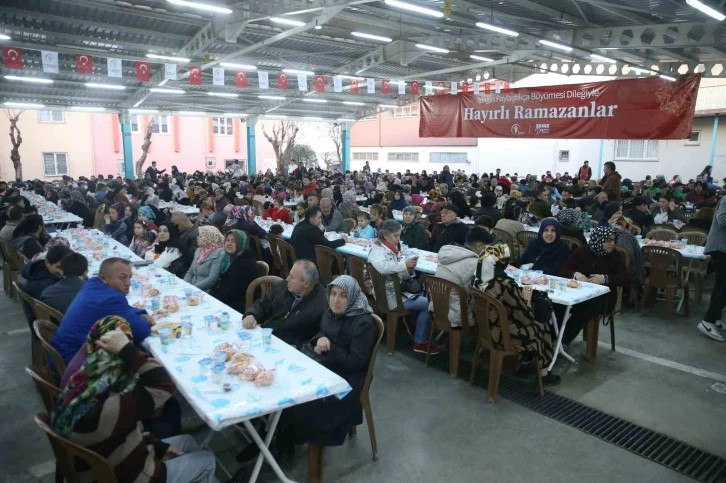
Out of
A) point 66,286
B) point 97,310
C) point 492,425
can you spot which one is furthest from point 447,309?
point 66,286

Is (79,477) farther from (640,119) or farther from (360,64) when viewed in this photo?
(360,64)

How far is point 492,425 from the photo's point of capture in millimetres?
3703

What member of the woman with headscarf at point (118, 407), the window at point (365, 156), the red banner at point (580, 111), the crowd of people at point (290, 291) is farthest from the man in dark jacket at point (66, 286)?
the window at point (365, 156)

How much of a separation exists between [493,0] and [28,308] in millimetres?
8546

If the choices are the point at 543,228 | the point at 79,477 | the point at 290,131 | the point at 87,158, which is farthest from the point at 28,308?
the point at 290,131

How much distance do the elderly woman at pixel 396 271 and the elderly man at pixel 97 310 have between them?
2.22 metres

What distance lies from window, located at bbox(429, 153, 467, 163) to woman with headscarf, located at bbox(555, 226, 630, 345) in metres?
22.4

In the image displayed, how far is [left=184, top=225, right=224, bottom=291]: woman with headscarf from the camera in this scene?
488cm

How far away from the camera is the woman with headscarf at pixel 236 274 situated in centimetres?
465

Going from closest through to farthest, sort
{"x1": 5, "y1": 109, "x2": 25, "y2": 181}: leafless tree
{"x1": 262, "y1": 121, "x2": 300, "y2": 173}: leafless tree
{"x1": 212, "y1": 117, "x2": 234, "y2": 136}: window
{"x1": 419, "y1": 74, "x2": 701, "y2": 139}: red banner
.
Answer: {"x1": 419, "y1": 74, "x2": 701, "y2": 139}: red banner → {"x1": 5, "y1": 109, "x2": 25, "y2": 181}: leafless tree → {"x1": 212, "y1": 117, "x2": 234, "y2": 136}: window → {"x1": 262, "y1": 121, "x2": 300, "y2": 173}: leafless tree

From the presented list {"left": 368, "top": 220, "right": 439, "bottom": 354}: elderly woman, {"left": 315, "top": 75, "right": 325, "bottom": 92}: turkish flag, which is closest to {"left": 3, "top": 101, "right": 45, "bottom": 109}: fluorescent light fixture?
{"left": 315, "top": 75, "right": 325, "bottom": 92}: turkish flag

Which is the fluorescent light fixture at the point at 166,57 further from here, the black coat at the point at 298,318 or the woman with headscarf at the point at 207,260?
the black coat at the point at 298,318

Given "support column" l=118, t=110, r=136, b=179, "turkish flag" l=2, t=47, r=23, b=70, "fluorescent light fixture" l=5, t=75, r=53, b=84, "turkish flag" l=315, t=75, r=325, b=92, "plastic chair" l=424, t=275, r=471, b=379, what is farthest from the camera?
"support column" l=118, t=110, r=136, b=179

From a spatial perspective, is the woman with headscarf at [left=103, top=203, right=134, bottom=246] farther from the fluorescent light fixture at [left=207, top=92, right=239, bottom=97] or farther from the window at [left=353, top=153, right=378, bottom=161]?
the window at [left=353, top=153, right=378, bottom=161]
